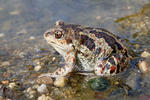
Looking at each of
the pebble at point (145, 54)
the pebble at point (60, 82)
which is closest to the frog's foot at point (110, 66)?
the pebble at point (60, 82)

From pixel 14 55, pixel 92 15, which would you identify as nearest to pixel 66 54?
pixel 14 55

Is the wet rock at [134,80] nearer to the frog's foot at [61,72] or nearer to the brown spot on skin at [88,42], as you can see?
the brown spot on skin at [88,42]

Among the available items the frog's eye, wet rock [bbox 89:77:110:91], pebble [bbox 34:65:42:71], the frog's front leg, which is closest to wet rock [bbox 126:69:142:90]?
wet rock [bbox 89:77:110:91]

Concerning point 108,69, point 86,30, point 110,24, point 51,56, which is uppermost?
point 110,24

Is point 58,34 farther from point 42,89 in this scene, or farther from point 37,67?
point 42,89

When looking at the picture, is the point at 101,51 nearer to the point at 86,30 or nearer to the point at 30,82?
the point at 86,30

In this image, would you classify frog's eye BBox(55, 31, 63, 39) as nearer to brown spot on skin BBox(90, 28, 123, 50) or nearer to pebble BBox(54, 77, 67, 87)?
brown spot on skin BBox(90, 28, 123, 50)
